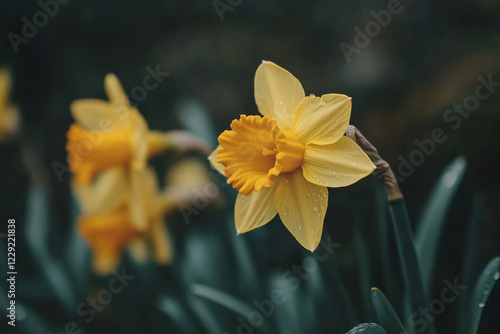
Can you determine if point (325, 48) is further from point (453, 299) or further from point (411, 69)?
point (453, 299)

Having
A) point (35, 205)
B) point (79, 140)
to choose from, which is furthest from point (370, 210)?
point (35, 205)
